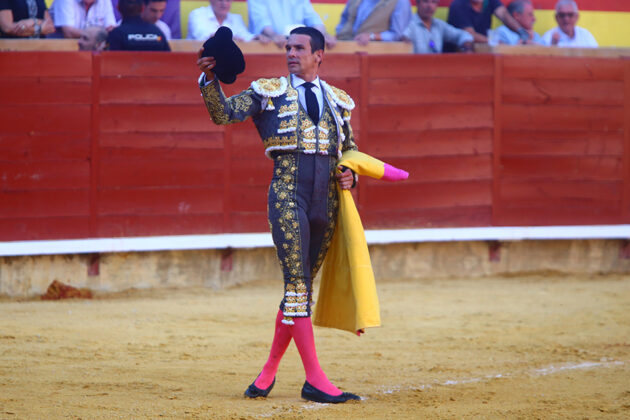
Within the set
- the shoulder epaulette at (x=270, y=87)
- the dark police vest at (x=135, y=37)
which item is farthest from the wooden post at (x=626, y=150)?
the shoulder epaulette at (x=270, y=87)

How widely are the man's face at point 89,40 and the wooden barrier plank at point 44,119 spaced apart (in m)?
0.40

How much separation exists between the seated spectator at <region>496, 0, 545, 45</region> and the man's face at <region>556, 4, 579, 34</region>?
0.23m

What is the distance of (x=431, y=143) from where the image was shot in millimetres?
7430

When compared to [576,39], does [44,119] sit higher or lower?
lower

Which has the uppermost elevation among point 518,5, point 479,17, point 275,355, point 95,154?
point 518,5

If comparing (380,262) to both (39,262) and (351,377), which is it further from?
(351,377)

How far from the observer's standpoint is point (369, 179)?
7277mm

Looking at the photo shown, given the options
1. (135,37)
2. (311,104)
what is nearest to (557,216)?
(135,37)

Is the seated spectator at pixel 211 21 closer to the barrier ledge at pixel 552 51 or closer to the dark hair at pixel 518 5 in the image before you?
the barrier ledge at pixel 552 51

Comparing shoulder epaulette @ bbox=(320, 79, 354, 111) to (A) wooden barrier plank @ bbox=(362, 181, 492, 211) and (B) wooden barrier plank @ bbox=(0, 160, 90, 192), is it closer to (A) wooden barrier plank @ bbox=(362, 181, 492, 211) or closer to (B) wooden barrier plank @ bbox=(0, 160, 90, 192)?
(B) wooden barrier plank @ bbox=(0, 160, 90, 192)

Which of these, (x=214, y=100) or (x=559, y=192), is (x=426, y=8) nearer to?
(x=559, y=192)

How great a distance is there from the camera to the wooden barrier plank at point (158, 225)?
6.64 meters

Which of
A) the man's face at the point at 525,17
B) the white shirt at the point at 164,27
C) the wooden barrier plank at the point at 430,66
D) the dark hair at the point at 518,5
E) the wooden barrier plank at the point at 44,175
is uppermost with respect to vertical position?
the dark hair at the point at 518,5

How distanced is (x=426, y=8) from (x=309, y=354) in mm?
4461
